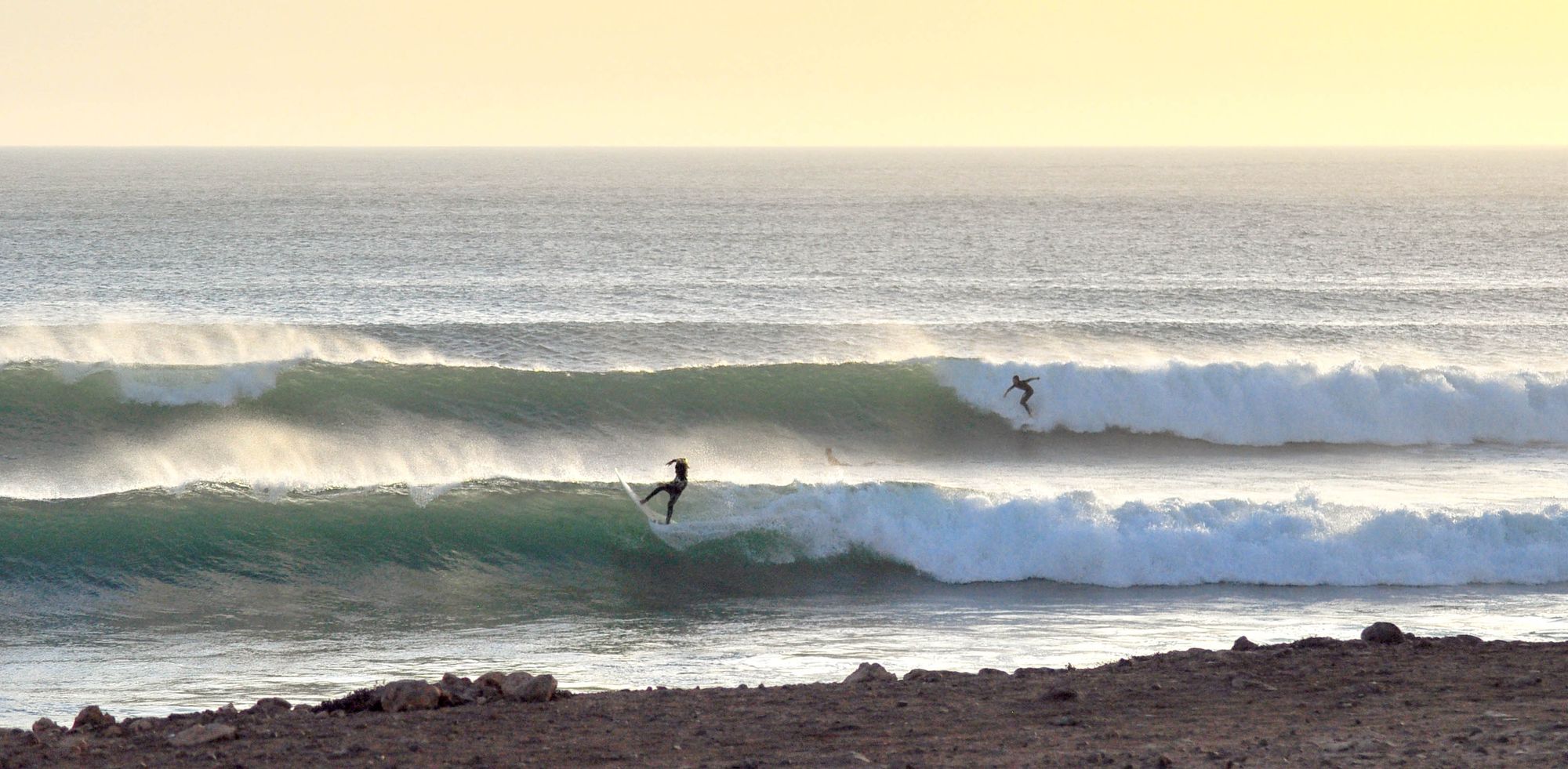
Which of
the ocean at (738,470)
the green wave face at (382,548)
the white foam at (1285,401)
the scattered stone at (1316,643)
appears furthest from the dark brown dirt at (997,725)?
the white foam at (1285,401)

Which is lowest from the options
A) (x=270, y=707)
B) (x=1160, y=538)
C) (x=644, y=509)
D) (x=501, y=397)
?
(x=270, y=707)

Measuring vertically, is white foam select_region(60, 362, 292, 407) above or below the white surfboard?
above

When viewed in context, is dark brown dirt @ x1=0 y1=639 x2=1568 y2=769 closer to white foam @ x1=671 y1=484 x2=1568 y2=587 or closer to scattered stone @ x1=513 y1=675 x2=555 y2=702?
scattered stone @ x1=513 y1=675 x2=555 y2=702

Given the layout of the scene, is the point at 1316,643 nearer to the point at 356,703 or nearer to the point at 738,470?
the point at 356,703

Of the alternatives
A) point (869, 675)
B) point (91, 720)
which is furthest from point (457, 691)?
point (869, 675)

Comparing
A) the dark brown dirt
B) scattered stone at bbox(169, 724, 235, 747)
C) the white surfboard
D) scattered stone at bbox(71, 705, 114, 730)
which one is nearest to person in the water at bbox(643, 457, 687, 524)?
the white surfboard

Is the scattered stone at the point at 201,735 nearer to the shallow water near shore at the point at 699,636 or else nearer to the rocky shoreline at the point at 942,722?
the rocky shoreline at the point at 942,722

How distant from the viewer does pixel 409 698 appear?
7.56m

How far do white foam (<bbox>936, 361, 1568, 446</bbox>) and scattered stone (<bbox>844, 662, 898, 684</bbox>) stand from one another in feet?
43.1

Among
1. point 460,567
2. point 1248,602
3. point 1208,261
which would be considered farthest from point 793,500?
point 1208,261

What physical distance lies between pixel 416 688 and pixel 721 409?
1341 centimetres

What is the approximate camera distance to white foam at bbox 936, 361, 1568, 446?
20.9m

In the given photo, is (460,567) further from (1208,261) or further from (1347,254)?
(1347,254)

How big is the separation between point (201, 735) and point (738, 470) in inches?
470
